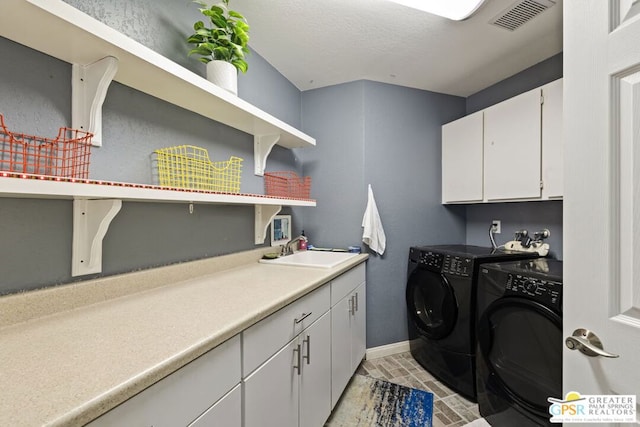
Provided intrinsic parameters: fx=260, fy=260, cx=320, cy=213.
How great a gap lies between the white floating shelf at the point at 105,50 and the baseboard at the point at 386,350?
2.23m

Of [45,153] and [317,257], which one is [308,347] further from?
[45,153]

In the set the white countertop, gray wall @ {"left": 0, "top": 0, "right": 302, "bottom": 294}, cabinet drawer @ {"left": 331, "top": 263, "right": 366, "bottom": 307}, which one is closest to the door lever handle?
the white countertop

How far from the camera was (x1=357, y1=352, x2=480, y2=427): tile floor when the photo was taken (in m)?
1.64

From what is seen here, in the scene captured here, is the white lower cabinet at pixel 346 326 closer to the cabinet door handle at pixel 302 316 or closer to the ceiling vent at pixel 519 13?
the cabinet door handle at pixel 302 316

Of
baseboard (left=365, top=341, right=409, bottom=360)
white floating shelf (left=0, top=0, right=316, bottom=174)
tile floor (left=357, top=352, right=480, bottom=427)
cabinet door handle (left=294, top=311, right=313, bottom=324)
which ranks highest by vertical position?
white floating shelf (left=0, top=0, right=316, bottom=174)

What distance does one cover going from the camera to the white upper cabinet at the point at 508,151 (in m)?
1.75

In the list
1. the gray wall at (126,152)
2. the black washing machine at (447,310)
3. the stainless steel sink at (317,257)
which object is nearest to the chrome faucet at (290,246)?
the stainless steel sink at (317,257)

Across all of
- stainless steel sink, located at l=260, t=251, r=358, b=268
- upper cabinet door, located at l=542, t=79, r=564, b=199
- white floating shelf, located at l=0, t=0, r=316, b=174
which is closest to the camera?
white floating shelf, located at l=0, t=0, r=316, b=174

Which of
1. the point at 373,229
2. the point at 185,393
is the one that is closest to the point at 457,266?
the point at 373,229

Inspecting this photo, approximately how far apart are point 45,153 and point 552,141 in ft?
8.69

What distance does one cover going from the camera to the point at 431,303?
83.1 inches

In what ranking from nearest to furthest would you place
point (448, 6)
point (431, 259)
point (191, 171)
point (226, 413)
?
1. point (226, 413)
2. point (191, 171)
3. point (448, 6)
4. point (431, 259)

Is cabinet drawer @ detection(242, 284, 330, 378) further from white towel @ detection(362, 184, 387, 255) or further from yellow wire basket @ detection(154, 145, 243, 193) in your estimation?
white towel @ detection(362, 184, 387, 255)

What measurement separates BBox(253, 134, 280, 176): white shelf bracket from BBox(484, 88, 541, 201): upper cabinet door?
176 cm
